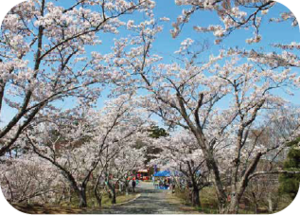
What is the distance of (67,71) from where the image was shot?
738 centimetres

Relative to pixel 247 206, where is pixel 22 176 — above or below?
above

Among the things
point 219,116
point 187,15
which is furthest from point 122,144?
point 187,15

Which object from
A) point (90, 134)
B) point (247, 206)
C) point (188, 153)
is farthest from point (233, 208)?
point (247, 206)

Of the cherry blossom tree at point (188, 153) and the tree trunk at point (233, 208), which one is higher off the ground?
the cherry blossom tree at point (188, 153)

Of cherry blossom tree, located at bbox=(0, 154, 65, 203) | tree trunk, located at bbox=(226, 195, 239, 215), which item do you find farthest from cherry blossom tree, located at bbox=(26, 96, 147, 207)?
tree trunk, located at bbox=(226, 195, 239, 215)

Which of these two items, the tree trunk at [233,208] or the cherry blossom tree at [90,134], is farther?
the cherry blossom tree at [90,134]

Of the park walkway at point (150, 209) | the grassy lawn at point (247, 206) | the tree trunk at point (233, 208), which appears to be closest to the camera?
the tree trunk at point (233, 208)

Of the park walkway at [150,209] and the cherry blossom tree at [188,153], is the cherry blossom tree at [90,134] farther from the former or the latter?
the cherry blossom tree at [188,153]

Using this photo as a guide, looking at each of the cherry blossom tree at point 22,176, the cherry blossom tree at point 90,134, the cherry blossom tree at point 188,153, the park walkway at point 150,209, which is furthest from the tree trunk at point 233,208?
the cherry blossom tree at point 22,176

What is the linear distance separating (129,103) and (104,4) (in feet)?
20.9

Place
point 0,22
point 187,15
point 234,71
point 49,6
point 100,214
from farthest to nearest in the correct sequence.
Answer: point 100,214 → point 234,71 → point 49,6 → point 0,22 → point 187,15

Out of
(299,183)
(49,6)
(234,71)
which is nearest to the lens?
(49,6)

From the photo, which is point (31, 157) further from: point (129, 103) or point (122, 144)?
point (129, 103)

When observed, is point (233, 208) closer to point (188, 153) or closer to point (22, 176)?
point (188, 153)
